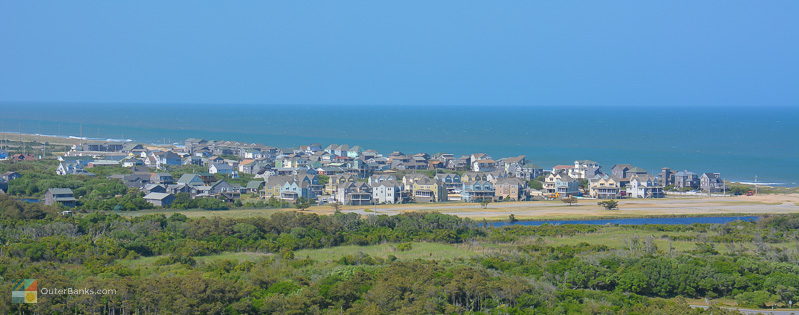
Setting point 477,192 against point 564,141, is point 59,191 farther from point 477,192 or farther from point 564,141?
point 564,141

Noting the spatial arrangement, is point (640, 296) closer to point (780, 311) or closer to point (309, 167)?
point (780, 311)

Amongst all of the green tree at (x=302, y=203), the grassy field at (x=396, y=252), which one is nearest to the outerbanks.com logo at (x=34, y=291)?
the grassy field at (x=396, y=252)

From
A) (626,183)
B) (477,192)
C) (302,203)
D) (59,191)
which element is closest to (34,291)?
(59,191)

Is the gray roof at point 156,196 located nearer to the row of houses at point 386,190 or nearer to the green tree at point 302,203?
the row of houses at point 386,190

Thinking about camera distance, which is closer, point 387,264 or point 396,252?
point 387,264

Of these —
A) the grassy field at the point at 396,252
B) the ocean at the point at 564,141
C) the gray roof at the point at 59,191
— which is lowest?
the grassy field at the point at 396,252

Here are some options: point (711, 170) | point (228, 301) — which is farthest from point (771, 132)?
point (228, 301)
